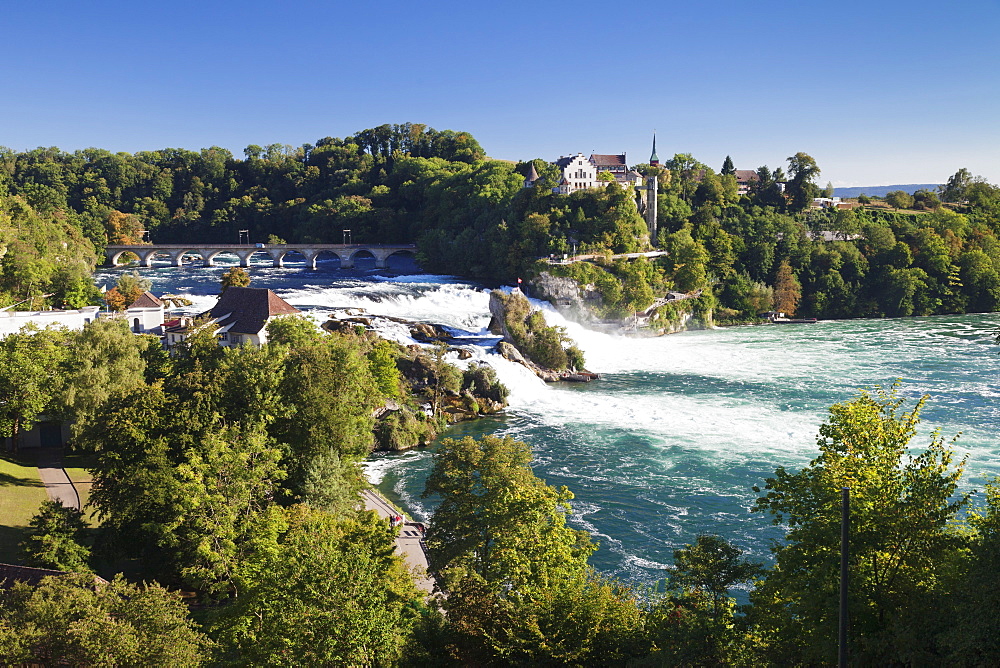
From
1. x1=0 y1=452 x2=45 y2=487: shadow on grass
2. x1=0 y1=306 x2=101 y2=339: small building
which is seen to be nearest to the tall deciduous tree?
x1=0 y1=306 x2=101 y2=339: small building

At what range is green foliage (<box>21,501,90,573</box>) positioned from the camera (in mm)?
17562

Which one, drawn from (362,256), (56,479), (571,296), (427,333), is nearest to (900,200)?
(571,296)

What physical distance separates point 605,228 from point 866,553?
61.6m

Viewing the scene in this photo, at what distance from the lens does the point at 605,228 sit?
7162 centimetres

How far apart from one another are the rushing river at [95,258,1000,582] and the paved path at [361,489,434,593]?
111 cm

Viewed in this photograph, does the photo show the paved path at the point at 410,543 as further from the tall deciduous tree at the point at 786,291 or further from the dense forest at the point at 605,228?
the tall deciduous tree at the point at 786,291

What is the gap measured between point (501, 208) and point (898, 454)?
7309 centimetres

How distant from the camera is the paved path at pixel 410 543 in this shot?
1977 centimetres

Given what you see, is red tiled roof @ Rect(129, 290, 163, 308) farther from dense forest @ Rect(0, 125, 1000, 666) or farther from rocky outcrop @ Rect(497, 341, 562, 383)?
rocky outcrop @ Rect(497, 341, 562, 383)

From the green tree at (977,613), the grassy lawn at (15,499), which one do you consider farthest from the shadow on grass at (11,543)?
the green tree at (977,613)

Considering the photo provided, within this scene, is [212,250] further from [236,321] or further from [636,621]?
[636,621]

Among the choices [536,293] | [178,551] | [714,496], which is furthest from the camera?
[536,293]

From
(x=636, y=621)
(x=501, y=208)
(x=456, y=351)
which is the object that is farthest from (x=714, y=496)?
(x=501, y=208)

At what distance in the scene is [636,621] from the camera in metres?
13.9
